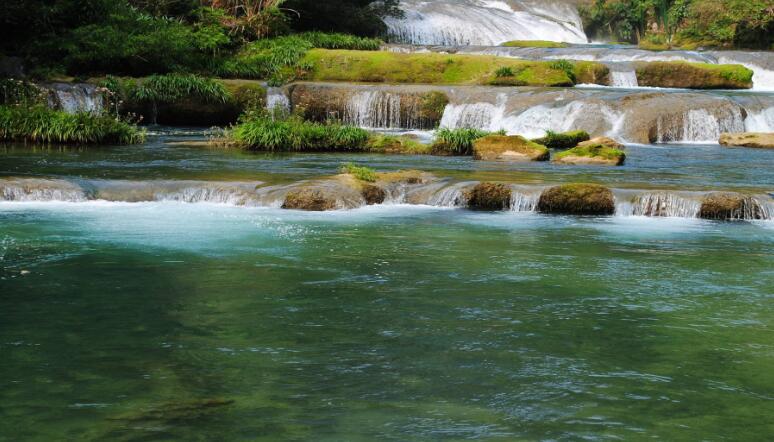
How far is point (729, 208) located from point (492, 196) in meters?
3.16

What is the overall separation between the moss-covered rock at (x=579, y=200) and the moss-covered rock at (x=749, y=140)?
9.83 m

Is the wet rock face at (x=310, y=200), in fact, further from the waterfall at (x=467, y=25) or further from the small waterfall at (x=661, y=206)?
the waterfall at (x=467, y=25)

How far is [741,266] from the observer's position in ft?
32.8

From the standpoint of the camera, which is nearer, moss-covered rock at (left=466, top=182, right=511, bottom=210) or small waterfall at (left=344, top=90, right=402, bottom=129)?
moss-covered rock at (left=466, top=182, right=511, bottom=210)

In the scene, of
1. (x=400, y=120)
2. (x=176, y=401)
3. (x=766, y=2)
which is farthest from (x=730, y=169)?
(x=766, y=2)

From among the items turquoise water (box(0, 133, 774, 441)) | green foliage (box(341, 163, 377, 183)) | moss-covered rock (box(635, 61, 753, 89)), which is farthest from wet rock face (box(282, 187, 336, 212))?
moss-covered rock (box(635, 61, 753, 89))

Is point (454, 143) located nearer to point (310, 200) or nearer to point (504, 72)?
point (310, 200)

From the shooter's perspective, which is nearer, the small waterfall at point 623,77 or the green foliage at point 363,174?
the green foliage at point 363,174

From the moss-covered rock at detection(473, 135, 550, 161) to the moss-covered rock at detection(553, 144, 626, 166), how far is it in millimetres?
401

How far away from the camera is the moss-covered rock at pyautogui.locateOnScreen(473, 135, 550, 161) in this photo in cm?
1941

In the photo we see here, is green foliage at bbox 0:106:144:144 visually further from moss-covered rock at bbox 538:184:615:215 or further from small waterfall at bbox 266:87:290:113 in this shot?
moss-covered rock at bbox 538:184:615:215

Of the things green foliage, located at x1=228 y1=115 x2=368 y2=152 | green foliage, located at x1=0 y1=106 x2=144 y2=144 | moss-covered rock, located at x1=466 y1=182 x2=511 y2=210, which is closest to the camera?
moss-covered rock, located at x1=466 y1=182 x2=511 y2=210

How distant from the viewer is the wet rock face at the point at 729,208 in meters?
13.2

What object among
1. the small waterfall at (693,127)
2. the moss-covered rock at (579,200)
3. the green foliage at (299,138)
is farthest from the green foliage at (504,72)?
the moss-covered rock at (579,200)
